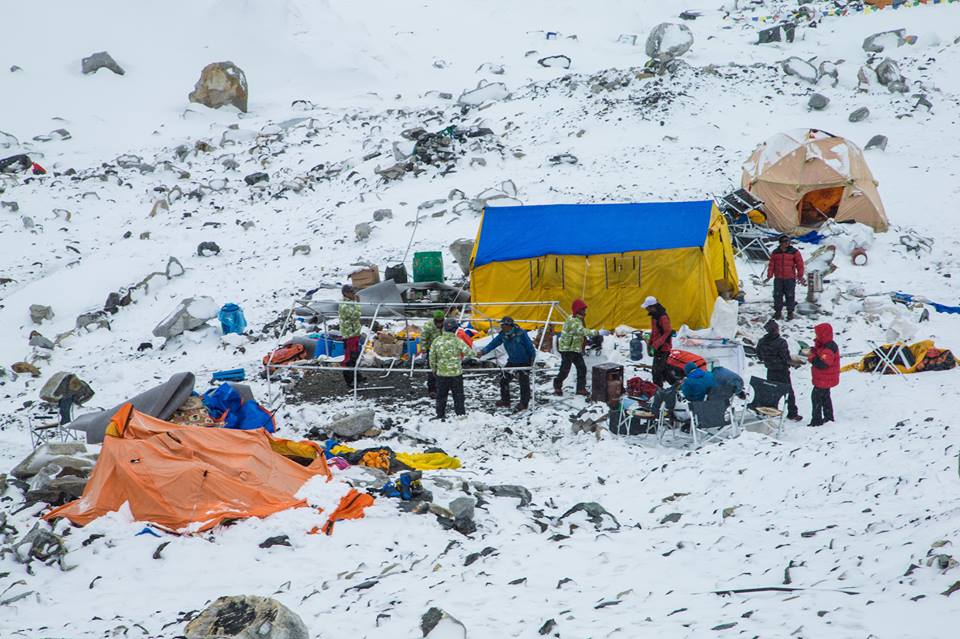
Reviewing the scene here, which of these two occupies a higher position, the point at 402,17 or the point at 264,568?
the point at 402,17

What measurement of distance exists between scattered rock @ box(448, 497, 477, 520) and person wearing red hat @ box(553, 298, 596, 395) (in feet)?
12.5

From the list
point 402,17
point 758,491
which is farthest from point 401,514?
point 402,17

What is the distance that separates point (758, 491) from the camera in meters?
7.91

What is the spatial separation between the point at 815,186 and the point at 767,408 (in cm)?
954

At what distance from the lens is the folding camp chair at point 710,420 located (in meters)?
9.72

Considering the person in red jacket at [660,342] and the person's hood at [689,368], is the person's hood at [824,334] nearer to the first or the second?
the person's hood at [689,368]

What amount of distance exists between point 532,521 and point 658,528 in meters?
1.20

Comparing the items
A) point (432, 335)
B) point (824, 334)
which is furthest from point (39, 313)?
point (824, 334)

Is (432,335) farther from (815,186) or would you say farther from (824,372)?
(815,186)

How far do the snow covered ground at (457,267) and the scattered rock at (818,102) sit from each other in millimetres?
358

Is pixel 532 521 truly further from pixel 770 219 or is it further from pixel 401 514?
pixel 770 219

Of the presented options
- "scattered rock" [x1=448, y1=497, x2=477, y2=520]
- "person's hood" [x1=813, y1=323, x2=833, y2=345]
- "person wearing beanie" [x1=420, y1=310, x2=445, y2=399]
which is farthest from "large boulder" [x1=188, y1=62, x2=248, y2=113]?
"scattered rock" [x1=448, y1=497, x2=477, y2=520]

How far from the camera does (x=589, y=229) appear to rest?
46.3 ft

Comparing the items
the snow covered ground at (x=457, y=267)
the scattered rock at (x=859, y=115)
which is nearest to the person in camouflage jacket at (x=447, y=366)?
the snow covered ground at (x=457, y=267)
